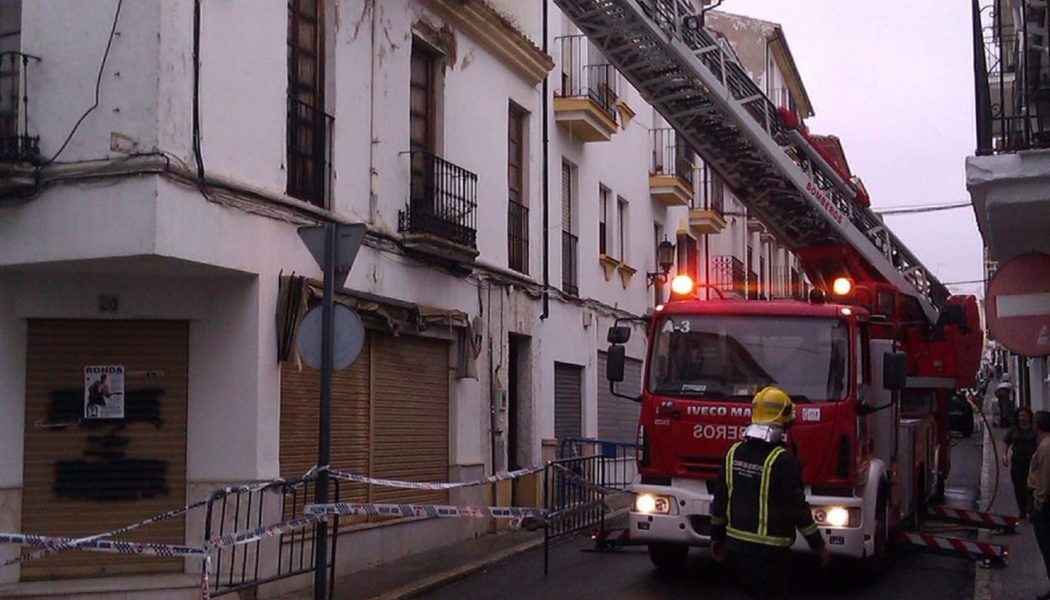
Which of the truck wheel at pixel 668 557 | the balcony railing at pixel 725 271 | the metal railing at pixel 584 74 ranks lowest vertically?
the truck wheel at pixel 668 557

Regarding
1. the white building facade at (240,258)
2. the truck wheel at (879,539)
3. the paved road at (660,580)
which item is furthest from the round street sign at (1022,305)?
the white building facade at (240,258)

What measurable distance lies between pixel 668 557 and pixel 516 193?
7.33 m

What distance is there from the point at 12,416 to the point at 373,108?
4846mm

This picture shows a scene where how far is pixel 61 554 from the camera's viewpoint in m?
10.7

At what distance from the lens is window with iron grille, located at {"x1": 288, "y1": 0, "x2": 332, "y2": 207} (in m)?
12.1

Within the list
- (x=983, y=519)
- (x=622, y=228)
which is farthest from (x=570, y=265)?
(x=983, y=519)

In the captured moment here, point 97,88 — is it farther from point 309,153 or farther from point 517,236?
point 517,236

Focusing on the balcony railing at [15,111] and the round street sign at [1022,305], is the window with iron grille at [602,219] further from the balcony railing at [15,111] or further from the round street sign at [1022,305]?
the balcony railing at [15,111]

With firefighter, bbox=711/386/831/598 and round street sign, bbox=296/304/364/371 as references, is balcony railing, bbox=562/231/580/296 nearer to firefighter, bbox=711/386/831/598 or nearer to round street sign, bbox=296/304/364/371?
round street sign, bbox=296/304/364/371

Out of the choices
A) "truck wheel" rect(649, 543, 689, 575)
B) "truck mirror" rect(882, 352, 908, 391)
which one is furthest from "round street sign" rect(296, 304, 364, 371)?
"truck mirror" rect(882, 352, 908, 391)

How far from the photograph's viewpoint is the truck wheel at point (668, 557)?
11.9m

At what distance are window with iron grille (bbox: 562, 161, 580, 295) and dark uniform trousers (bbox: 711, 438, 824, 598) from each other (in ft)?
40.0

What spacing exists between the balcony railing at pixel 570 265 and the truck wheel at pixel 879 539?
8.39 m

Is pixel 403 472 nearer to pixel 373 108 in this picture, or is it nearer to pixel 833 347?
pixel 373 108
